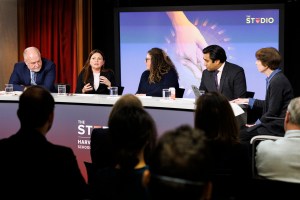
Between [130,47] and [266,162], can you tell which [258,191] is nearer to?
[266,162]

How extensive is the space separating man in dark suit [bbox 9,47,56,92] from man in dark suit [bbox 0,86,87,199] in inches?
129

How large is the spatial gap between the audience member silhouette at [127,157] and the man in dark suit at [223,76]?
306 centimetres

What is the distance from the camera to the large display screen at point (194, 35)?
6.45m

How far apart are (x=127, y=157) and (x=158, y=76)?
360 centimetres

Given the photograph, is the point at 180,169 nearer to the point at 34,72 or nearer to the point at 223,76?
the point at 223,76

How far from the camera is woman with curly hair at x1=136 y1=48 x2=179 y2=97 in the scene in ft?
17.8

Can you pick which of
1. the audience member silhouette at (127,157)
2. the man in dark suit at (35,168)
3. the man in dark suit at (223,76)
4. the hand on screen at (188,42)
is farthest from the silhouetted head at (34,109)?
the hand on screen at (188,42)

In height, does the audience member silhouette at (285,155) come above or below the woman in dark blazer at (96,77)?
below

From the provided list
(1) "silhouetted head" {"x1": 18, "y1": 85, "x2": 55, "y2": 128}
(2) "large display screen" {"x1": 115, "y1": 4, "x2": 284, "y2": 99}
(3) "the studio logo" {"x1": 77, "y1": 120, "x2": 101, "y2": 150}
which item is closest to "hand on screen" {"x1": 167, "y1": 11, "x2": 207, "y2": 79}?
(2) "large display screen" {"x1": 115, "y1": 4, "x2": 284, "y2": 99}

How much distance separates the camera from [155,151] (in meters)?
1.38

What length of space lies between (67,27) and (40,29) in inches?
17.1

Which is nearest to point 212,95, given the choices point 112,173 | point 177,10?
point 112,173

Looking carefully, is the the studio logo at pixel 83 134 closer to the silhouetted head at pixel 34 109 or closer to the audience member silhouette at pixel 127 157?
the silhouetted head at pixel 34 109

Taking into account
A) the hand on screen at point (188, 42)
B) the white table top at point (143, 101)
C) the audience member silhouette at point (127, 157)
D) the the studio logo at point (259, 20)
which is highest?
the the studio logo at point (259, 20)
